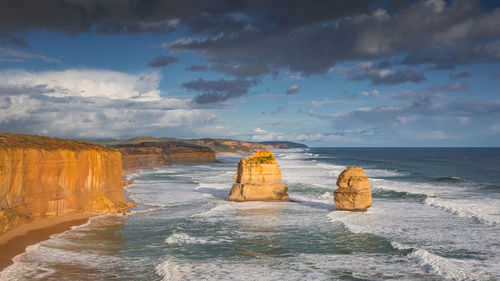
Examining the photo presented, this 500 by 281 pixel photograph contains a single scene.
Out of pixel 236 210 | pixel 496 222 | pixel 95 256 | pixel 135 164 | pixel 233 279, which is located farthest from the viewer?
pixel 135 164

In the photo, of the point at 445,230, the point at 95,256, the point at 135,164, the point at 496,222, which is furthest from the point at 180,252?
the point at 135,164

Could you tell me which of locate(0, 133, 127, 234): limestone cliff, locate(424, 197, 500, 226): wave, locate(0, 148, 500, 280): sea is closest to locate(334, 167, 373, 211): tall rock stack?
locate(0, 148, 500, 280): sea

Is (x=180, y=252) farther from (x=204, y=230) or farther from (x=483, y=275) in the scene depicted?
(x=483, y=275)

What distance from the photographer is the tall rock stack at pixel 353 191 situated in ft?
82.6

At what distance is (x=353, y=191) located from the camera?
1003 inches

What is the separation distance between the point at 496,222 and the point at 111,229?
66.6 feet

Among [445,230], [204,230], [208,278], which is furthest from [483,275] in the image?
[204,230]

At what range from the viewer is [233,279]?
44.5ft

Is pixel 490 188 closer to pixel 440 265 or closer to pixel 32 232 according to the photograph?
pixel 440 265

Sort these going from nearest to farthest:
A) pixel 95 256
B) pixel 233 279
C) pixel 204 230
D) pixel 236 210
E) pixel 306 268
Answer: pixel 233 279, pixel 306 268, pixel 95 256, pixel 204 230, pixel 236 210

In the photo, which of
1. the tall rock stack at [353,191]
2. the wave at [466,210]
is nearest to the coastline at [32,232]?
the tall rock stack at [353,191]

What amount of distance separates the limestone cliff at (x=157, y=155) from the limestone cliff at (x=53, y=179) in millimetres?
45783

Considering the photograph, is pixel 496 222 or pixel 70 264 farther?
pixel 496 222

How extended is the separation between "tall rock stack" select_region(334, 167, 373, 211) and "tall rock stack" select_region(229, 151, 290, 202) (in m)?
5.25
